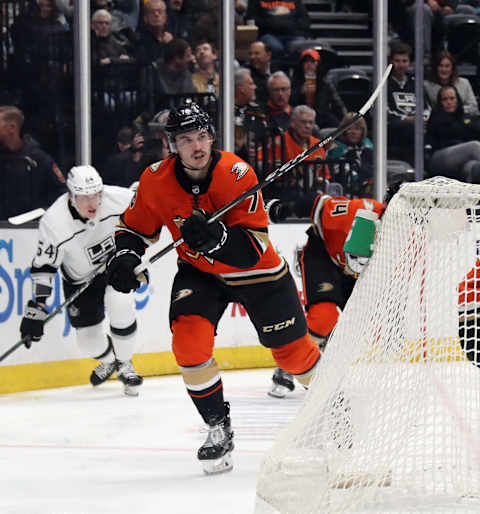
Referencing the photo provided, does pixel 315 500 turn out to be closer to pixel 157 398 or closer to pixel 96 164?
pixel 157 398

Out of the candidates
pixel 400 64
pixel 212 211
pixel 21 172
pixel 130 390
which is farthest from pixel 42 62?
pixel 212 211

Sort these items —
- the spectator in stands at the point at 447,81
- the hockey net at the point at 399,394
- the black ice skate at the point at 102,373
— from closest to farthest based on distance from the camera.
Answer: the hockey net at the point at 399,394 < the black ice skate at the point at 102,373 < the spectator in stands at the point at 447,81

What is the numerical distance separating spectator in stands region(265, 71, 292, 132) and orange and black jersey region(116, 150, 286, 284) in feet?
10.2

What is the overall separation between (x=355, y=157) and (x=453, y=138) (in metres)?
0.71

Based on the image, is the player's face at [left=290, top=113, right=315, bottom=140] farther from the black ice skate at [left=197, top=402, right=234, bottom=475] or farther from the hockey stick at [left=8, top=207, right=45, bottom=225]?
the black ice skate at [left=197, top=402, right=234, bottom=475]

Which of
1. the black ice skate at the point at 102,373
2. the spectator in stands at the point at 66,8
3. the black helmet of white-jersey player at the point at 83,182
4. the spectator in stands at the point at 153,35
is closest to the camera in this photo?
the black helmet of white-jersey player at the point at 83,182

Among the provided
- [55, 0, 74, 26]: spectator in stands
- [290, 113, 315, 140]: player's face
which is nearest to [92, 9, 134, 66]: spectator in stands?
[55, 0, 74, 26]: spectator in stands

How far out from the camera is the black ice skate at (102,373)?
509 cm

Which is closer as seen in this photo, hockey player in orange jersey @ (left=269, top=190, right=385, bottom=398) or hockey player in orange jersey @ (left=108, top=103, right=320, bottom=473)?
hockey player in orange jersey @ (left=108, top=103, right=320, bottom=473)

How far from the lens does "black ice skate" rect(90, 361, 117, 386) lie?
5086 millimetres

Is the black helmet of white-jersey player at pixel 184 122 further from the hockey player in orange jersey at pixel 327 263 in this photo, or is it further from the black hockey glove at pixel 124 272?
the hockey player in orange jersey at pixel 327 263

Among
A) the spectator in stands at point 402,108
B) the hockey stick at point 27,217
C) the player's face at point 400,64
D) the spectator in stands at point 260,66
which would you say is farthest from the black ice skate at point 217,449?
the player's face at point 400,64

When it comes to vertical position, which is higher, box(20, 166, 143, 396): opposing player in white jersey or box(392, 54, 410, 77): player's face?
box(392, 54, 410, 77): player's face

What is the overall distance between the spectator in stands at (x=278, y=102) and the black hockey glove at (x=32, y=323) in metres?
2.24
